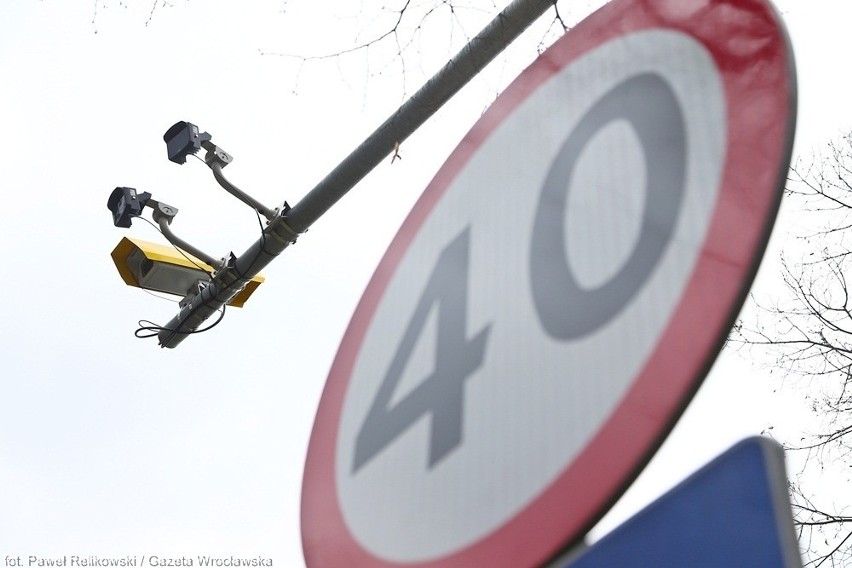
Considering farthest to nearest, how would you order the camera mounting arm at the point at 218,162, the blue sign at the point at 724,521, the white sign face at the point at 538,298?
the camera mounting arm at the point at 218,162 → the white sign face at the point at 538,298 → the blue sign at the point at 724,521

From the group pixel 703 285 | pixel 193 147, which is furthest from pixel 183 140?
pixel 703 285

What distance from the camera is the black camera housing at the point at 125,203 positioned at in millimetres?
3887

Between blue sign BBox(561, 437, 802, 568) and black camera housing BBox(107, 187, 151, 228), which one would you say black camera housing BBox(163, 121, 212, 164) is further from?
blue sign BBox(561, 437, 802, 568)

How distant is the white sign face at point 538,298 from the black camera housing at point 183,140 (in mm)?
2516

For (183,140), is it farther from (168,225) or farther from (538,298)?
(538,298)

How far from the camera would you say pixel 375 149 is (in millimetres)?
2594

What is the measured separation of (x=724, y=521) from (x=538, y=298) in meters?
0.38

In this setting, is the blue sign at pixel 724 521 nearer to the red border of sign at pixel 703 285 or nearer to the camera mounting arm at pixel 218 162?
the red border of sign at pixel 703 285

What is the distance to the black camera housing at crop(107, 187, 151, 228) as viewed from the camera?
389cm

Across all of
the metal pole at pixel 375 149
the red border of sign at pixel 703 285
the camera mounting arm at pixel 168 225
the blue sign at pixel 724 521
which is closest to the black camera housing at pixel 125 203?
the camera mounting arm at pixel 168 225

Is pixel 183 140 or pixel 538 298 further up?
pixel 183 140

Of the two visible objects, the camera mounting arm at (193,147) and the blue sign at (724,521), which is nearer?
the blue sign at (724,521)

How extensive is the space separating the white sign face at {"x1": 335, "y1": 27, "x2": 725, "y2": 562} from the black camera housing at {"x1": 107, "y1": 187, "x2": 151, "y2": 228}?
270 centimetres

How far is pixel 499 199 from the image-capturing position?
131cm
